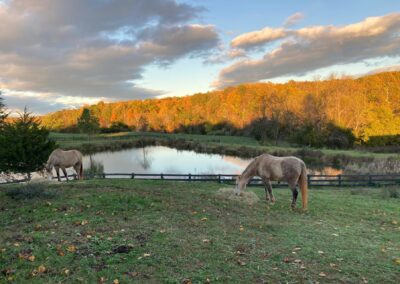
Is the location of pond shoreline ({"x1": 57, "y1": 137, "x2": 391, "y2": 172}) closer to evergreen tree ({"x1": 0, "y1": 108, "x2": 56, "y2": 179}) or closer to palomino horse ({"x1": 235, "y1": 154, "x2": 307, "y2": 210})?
palomino horse ({"x1": 235, "y1": 154, "x2": 307, "y2": 210})

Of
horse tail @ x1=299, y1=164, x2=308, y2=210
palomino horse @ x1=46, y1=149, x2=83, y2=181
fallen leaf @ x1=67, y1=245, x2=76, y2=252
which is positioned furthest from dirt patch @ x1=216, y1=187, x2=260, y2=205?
palomino horse @ x1=46, y1=149, x2=83, y2=181

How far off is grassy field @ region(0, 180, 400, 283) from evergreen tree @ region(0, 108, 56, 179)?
9.08 meters

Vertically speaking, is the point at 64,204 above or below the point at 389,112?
below

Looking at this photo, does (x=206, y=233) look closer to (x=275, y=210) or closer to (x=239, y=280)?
(x=239, y=280)

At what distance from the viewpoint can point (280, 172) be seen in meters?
11.4

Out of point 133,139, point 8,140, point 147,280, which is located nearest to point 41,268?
point 147,280

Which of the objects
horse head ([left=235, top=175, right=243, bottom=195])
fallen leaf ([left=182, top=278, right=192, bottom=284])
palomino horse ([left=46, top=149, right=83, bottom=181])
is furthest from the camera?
palomino horse ([left=46, top=149, right=83, bottom=181])

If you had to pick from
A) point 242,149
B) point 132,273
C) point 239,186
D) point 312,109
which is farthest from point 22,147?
point 312,109

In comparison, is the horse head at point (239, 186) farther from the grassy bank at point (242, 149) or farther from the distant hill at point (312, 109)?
the distant hill at point (312, 109)

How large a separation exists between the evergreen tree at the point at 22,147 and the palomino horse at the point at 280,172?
44.5 feet

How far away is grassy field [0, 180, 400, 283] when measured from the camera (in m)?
5.09

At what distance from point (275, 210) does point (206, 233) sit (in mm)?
4083

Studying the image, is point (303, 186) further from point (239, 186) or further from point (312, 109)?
point (312, 109)

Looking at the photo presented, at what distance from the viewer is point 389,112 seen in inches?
1620
